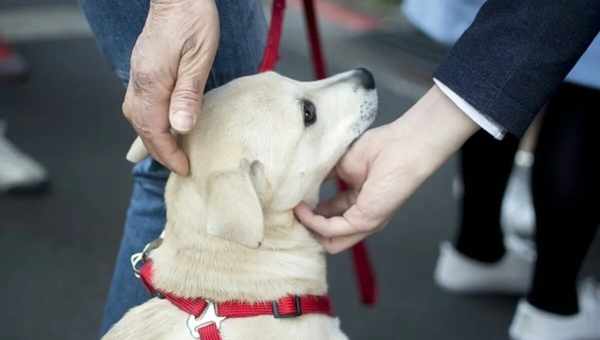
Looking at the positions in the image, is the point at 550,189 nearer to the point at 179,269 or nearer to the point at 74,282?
the point at 179,269

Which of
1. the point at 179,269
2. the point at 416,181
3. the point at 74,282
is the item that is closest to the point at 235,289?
the point at 179,269

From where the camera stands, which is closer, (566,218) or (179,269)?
(179,269)

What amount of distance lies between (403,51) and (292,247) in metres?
4.07

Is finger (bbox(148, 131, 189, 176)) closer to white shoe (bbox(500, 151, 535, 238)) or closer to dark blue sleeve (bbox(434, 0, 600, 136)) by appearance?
dark blue sleeve (bbox(434, 0, 600, 136))

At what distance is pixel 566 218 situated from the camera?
107 inches

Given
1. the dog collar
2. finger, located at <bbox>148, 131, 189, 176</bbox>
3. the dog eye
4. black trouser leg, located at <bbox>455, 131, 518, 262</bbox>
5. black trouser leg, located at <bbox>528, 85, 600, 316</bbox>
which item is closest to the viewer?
finger, located at <bbox>148, 131, 189, 176</bbox>

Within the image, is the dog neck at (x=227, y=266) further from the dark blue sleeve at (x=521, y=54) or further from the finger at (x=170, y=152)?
the dark blue sleeve at (x=521, y=54)

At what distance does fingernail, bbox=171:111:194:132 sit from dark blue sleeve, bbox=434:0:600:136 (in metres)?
0.55

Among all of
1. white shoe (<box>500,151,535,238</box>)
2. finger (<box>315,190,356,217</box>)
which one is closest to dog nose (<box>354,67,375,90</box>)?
finger (<box>315,190,356,217</box>)

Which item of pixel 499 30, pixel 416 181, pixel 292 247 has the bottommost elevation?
pixel 292 247

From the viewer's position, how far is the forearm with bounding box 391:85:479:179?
182cm

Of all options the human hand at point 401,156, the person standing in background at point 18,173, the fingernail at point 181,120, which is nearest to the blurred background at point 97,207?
the person standing in background at point 18,173

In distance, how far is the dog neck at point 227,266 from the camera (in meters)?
1.91

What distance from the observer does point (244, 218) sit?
1.75 metres
